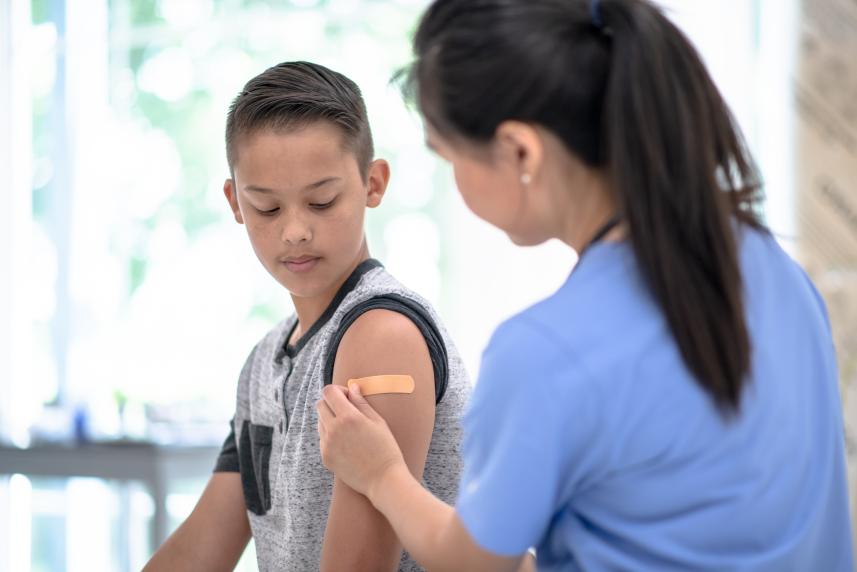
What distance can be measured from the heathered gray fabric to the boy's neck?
0.03 metres

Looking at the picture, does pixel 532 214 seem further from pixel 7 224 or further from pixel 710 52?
pixel 7 224

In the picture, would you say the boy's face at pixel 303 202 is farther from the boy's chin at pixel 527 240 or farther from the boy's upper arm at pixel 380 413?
the boy's chin at pixel 527 240

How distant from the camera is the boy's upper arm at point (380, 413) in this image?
3.48 feet

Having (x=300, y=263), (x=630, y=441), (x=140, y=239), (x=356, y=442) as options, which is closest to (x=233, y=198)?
(x=300, y=263)

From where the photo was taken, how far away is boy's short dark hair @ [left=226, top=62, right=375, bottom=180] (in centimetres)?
118

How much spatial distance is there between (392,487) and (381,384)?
155 millimetres

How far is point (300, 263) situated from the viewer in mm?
1194

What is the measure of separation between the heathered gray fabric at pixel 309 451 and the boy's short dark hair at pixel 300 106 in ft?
0.58

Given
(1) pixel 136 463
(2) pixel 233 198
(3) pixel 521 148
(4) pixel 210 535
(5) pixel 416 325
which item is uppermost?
(3) pixel 521 148

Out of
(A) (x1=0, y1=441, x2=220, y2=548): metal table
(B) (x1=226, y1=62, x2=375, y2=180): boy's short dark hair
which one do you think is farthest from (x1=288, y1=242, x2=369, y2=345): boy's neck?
(A) (x1=0, y1=441, x2=220, y2=548): metal table

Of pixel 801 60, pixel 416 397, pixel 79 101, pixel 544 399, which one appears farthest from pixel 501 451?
pixel 79 101

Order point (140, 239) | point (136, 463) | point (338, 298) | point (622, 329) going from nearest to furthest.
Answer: point (622, 329)
point (338, 298)
point (136, 463)
point (140, 239)

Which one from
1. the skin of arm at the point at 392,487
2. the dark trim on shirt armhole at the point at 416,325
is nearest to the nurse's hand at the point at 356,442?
the skin of arm at the point at 392,487

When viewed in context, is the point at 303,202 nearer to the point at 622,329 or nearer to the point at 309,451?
the point at 309,451
